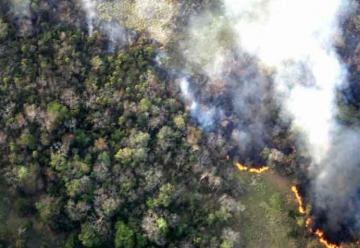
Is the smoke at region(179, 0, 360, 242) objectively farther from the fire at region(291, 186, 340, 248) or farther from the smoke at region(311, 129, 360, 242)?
the fire at region(291, 186, 340, 248)

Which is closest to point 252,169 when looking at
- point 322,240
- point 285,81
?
point 322,240

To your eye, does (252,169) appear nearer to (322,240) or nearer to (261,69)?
(322,240)

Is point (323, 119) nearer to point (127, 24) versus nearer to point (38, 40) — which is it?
point (127, 24)

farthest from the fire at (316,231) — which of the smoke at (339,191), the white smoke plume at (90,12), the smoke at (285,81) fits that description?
the white smoke plume at (90,12)

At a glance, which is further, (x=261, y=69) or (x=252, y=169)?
(x=261, y=69)

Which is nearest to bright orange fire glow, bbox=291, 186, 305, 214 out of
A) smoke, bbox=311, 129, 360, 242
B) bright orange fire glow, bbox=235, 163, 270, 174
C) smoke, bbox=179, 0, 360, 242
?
smoke, bbox=179, 0, 360, 242

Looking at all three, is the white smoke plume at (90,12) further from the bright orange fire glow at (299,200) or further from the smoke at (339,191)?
the smoke at (339,191)

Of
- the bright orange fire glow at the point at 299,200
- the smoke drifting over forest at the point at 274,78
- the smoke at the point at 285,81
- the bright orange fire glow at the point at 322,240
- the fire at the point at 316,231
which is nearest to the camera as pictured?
the bright orange fire glow at the point at 322,240

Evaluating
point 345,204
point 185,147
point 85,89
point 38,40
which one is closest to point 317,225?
point 345,204
